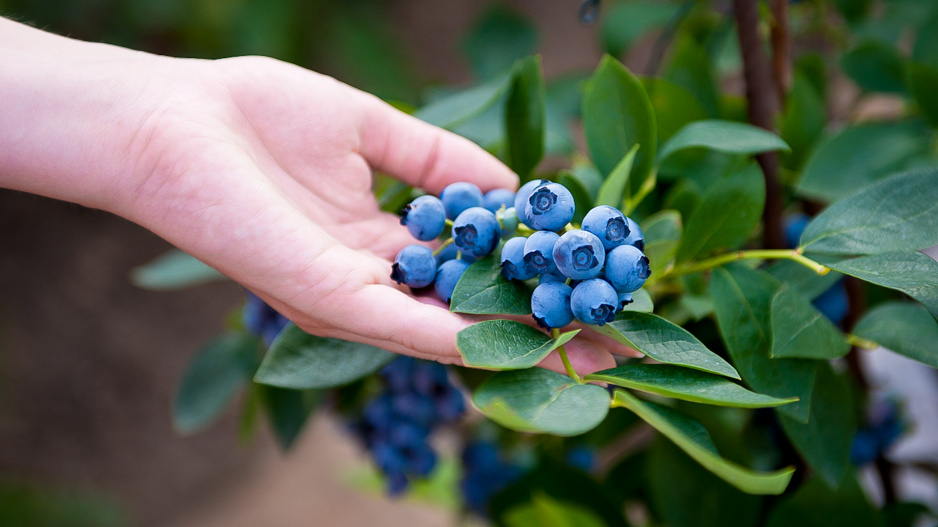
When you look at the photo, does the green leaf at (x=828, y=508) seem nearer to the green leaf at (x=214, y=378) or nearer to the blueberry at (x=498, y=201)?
the blueberry at (x=498, y=201)

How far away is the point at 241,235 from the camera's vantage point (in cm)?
53

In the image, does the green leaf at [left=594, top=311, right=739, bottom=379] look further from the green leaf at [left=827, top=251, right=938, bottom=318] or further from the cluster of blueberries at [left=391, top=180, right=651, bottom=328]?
the green leaf at [left=827, top=251, right=938, bottom=318]

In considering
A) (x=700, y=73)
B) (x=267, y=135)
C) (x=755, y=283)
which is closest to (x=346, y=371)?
(x=267, y=135)

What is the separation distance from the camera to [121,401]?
218cm

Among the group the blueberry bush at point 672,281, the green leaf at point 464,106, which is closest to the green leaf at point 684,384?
the blueberry bush at point 672,281

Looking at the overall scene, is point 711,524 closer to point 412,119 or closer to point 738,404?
point 738,404

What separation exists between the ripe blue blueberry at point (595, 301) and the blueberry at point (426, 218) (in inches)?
6.0

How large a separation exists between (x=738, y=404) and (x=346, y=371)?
0.34 metres

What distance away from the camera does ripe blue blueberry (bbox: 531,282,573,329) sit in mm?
457

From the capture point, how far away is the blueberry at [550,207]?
1.54ft

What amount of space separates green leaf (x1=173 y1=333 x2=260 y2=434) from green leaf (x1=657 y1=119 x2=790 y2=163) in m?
0.61

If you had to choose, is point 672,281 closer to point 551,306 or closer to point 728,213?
point 728,213

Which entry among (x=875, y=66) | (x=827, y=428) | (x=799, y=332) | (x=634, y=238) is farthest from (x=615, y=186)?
(x=875, y=66)

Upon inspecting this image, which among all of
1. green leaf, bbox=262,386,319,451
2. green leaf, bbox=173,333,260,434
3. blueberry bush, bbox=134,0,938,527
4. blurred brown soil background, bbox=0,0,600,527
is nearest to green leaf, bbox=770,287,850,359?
blueberry bush, bbox=134,0,938,527
